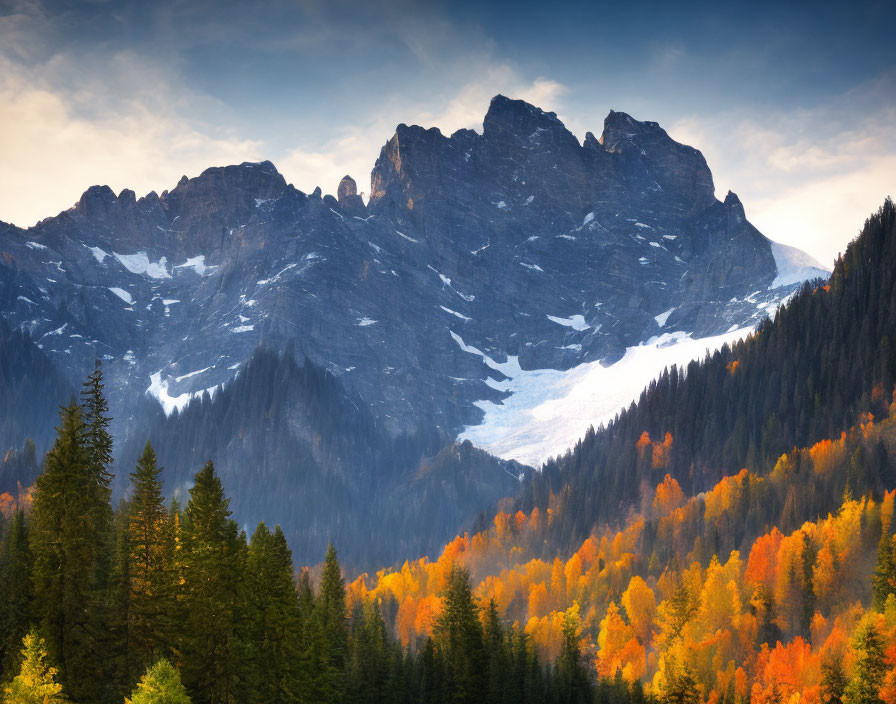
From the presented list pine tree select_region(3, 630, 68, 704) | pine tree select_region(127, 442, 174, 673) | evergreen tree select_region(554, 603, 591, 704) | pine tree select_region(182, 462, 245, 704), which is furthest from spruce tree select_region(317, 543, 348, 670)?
pine tree select_region(3, 630, 68, 704)

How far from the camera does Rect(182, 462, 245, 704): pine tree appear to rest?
5738cm

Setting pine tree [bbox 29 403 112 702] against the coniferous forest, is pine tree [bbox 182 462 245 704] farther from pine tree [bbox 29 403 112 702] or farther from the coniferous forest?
pine tree [bbox 29 403 112 702]

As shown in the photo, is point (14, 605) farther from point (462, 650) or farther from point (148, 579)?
point (462, 650)

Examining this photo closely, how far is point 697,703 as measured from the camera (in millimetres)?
93250

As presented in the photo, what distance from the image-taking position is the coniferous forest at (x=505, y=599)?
189 ft

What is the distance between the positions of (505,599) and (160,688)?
127m

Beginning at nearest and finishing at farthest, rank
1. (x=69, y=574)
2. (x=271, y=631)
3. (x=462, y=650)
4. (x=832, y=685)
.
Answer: (x=69, y=574) → (x=271, y=631) → (x=462, y=650) → (x=832, y=685)

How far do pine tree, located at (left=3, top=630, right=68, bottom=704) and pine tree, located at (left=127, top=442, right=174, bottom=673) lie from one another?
8061mm

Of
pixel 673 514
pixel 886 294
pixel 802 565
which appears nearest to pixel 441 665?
pixel 802 565

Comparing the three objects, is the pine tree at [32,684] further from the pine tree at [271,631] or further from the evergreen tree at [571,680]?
the evergreen tree at [571,680]

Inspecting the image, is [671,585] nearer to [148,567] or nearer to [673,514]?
[673,514]

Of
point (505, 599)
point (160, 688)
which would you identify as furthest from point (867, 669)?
point (505, 599)

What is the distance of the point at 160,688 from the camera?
4953cm

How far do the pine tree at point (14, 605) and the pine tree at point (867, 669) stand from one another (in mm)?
70080
